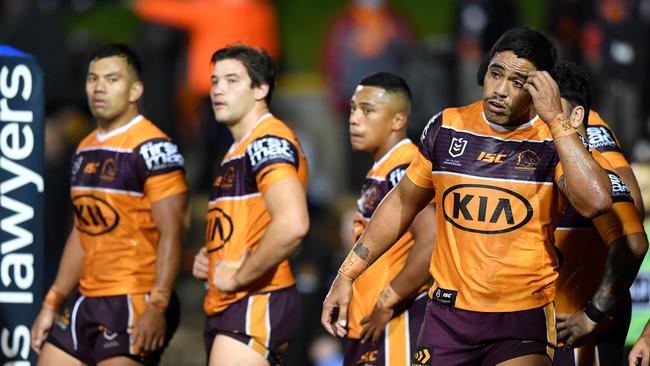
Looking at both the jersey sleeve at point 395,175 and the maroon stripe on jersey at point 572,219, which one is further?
the jersey sleeve at point 395,175

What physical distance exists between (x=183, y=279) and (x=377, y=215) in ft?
22.8

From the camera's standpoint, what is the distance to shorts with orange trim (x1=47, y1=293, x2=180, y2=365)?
7.72 meters

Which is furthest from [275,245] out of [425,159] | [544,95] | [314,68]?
[314,68]

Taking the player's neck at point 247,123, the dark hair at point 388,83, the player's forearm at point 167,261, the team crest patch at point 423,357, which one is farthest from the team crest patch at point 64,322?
the team crest patch at point 423,357

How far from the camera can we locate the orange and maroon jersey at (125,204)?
7801 mm

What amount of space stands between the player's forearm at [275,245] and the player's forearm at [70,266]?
1.50 metres

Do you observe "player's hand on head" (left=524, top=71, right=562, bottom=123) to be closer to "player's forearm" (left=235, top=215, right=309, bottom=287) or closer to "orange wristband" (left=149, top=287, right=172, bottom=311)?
"player's forearm" (left=235, top=215, right=309, bottom=287)

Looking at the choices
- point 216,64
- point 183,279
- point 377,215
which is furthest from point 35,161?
point 183,279

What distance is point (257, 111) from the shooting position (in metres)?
7.70

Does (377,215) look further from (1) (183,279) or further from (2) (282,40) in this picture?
(2) (282,40)

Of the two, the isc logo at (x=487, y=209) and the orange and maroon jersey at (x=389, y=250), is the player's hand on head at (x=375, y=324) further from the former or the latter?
the isc logo at (x=487, y=209)

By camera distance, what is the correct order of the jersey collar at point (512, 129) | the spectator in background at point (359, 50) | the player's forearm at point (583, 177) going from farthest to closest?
the spectator in background at point (359, 50)
the jersey collar at point (512, 129)
the player's forearm at point (583, 177)

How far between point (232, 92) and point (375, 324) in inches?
66.2

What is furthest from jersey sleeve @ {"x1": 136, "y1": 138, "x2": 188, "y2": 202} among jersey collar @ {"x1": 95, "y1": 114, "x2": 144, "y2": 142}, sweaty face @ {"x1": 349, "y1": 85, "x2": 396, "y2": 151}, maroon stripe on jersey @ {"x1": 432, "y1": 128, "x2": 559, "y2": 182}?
maroon stripe on jersey @ {"x1": 432, "y1": 128, "x2": 559, "y2": 182}
